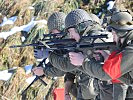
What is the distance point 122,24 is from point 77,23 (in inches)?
42.8

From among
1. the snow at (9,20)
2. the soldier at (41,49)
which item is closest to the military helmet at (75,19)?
the soldier at (41,49)

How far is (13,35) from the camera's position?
921 cm

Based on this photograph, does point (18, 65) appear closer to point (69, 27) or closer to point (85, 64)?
point (69, 27)

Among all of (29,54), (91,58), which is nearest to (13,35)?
(29,54)

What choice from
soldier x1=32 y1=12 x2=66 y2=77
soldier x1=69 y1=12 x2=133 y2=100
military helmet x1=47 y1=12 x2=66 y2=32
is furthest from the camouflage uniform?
military helmet x1=47 y1=12 x2=66 y2=32

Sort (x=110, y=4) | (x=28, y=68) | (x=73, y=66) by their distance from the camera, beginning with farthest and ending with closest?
(x=110, y=4) → (x=28, y=68) → (x=73, y=66)

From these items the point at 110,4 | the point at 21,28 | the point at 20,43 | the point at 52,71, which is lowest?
the point at 20,43

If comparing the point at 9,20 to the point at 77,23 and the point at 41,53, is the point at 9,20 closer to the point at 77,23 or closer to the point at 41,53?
the point at 41,53

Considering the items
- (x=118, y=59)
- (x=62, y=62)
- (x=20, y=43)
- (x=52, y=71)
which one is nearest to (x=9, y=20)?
(x=20, y=43)

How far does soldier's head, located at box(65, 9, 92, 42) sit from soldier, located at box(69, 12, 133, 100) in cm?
56

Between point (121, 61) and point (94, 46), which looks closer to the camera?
point (121, 61)

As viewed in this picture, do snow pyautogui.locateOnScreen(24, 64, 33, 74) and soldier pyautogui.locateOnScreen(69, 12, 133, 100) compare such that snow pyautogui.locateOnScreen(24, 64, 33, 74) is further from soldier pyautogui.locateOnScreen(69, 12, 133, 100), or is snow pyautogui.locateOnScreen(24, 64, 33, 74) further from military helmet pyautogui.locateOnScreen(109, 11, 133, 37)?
military helmet pyautogui.locateOnScreen(109, 11, 133, 37)

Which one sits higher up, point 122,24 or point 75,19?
point 122,24

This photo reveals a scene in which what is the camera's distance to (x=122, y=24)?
4070mm
